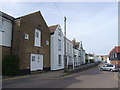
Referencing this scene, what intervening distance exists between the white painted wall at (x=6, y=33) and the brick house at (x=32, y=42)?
57cm

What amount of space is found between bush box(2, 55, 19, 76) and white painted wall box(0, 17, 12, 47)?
72.1 inches

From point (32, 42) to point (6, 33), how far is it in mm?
3524

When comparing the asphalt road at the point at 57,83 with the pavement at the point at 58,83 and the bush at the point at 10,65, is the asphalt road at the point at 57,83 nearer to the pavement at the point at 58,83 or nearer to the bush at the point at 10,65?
the pavement at the point at 58,83

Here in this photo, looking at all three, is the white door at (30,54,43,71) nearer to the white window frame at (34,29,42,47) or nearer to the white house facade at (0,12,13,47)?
the white window frame at (34,29,42,47)

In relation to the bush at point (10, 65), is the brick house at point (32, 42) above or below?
above

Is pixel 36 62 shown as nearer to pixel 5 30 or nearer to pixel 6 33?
pixel 6 33

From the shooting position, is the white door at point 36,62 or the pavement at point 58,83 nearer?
the pavement at point 58,83

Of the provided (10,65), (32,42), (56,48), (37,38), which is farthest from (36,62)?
(56,48)

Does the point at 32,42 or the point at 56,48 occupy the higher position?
the point at 32,42

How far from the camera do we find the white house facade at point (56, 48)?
840 inches

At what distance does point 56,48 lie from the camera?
2231cm

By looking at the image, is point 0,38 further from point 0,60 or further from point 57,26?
point 57,26

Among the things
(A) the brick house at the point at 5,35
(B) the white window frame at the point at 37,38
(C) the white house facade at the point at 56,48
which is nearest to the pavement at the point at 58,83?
(A) the brick house at the point at 5,35

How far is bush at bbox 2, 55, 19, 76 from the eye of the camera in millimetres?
13013
